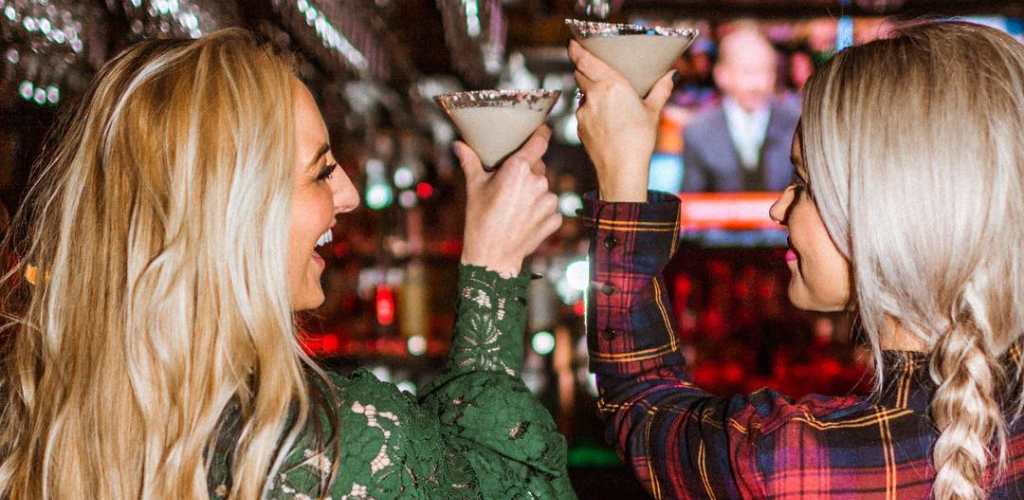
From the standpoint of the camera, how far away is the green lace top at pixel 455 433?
1.33 meters

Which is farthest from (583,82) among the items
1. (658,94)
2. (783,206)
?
(783,206)

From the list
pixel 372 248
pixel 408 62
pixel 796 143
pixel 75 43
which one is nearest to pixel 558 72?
pixel 408 62

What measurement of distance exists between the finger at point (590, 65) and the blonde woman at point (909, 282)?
359 millimetres

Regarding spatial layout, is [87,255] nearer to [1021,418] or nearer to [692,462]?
[692,462]

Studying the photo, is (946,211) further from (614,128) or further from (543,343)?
(543,343)

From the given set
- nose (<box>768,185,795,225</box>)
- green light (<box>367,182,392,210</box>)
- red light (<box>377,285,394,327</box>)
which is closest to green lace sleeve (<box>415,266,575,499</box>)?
nose (<box>768,185,795,225</box>)

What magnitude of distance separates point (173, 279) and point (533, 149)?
2.33 ft

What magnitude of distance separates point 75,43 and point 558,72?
11.9 feet

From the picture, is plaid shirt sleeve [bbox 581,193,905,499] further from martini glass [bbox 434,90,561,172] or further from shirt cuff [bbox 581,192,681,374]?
martini glass [bbox 434,90,561,172]

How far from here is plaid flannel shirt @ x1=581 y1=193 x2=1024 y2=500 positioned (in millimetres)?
1260

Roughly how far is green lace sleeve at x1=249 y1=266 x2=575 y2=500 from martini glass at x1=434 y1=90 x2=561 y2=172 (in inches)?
10.1

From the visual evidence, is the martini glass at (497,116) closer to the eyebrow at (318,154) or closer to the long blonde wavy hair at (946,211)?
the eyebrow at (318,154)

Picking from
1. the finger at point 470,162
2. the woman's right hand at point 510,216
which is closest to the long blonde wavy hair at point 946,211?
the woman's right hand at point 510,216

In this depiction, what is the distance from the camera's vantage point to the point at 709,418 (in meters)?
1.38
